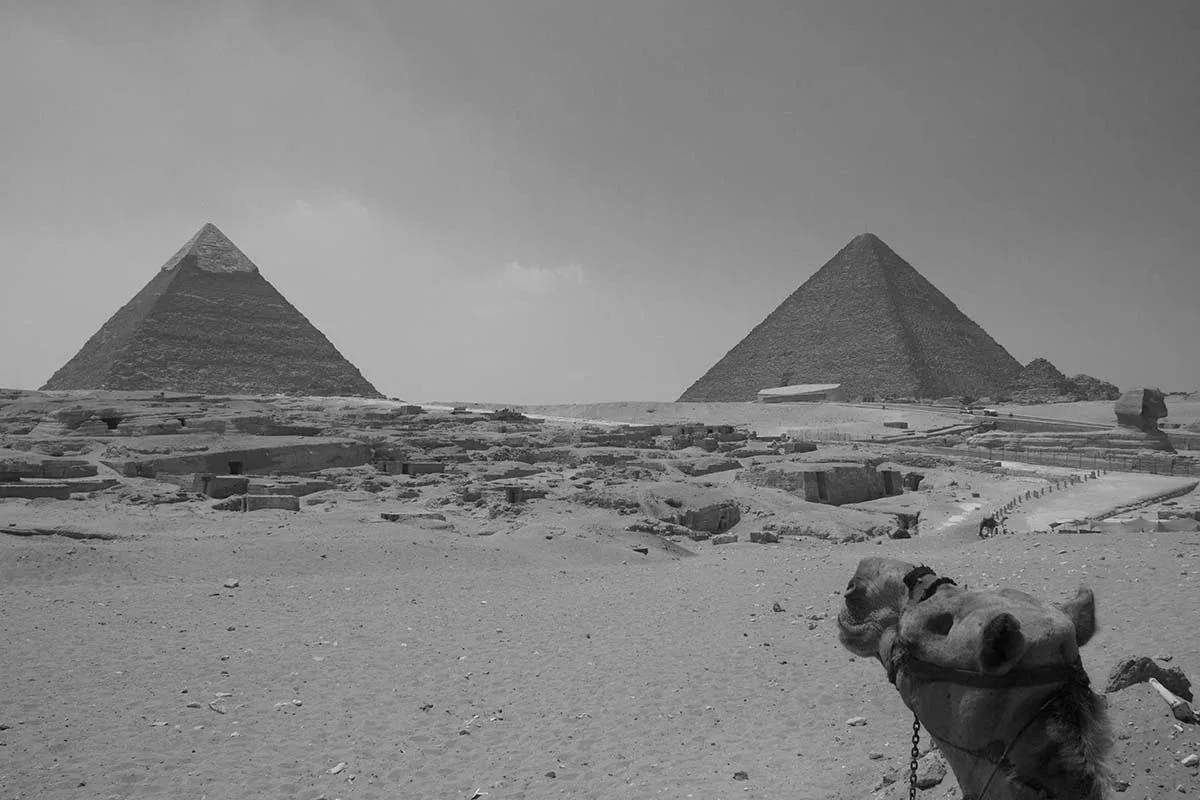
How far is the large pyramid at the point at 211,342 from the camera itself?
56156 mm

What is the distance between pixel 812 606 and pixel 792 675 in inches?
58.1

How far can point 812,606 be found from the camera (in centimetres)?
640

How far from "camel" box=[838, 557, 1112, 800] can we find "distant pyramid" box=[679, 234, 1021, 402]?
6534cm

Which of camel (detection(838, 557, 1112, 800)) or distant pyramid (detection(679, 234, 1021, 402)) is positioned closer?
camel (detection(838, 557, 1112, 800))

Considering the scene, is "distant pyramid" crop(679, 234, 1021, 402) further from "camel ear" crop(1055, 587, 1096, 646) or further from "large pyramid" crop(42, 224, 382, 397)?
"camel ear" crop(1055, 587, 1096, 646)

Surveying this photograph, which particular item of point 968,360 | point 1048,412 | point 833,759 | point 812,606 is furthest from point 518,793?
point 968,360

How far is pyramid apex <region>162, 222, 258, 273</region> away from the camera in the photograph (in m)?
67.4

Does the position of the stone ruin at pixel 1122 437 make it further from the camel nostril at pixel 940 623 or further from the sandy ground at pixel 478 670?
the camel nostril at pixel 940 623

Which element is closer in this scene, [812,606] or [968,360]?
[812,606]

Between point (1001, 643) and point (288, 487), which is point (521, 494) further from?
point (1001, 643)

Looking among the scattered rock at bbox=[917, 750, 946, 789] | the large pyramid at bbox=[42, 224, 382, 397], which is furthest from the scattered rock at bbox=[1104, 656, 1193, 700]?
the large pyramid at bbox=[42, 224, 382, 397]

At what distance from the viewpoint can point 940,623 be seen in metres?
1.58

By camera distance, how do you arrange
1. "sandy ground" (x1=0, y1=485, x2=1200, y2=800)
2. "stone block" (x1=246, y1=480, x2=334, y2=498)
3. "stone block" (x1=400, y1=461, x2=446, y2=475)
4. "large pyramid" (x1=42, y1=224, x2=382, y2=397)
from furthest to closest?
1. "large pyramid" (x1=42, y1=224, x2=382, y2=397)
2. "stone block" (x1=400, y1=461, x2=446, y2=475)
3. "stone block" (x1=246, y1=480, x2=334, y2=498)
4. "sandy ground" (x1=0, y1=485, x2=1200, y2=800)

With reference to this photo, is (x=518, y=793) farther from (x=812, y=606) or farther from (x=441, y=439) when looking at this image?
(x=441, y=439)
